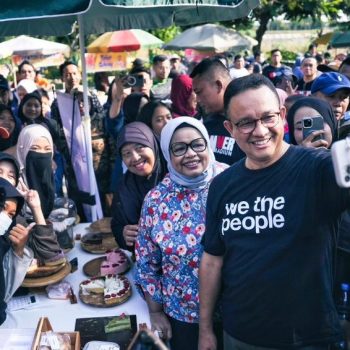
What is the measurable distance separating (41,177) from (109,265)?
2.93 feet

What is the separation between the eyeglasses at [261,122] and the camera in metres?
1.50

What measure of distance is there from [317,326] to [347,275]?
1.27 ft

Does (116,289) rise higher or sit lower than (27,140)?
lower

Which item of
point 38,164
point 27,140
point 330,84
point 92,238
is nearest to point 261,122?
point 330,84

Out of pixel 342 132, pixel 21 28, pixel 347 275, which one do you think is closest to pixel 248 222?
pixel 347 275

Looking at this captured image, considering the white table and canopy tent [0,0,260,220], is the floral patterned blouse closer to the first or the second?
the white table

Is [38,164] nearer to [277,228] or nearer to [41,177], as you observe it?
[41,177]

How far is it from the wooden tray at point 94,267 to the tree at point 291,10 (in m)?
17.4

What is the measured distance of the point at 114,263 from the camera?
2.56 m

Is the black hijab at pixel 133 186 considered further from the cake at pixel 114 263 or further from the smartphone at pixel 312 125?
the smartphone at pixel 312 125

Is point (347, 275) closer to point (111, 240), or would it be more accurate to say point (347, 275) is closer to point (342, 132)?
point (342, 132)

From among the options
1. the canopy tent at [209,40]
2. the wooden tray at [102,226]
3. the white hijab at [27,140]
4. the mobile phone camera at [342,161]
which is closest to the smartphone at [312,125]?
the mobile phone camera at [342,161]

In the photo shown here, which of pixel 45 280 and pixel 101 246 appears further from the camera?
pixel 101 246

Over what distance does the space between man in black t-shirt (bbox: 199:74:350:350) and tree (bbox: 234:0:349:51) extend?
58.9 feet
